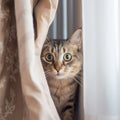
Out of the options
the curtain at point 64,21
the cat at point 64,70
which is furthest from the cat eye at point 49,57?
the curtain at point 64,21

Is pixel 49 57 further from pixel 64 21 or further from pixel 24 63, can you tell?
pixel 24 63

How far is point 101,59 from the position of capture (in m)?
0.80

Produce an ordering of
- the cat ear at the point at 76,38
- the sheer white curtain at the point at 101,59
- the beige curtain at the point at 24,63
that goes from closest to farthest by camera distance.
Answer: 1. the beige curtain at the point at 24,63
2. the sheer white curtain at the point at 101,59
3. the cat ear at the point at 76,38

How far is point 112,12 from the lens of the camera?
2.61ft

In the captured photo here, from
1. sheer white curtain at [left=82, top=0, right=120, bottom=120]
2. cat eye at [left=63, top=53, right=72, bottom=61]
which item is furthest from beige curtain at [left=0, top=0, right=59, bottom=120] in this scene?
cat eye at [left=63, top=53, right=72, bottom=61]

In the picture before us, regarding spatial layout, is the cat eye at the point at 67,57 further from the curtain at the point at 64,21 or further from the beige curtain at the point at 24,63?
the beige curtain at the point at 24,63

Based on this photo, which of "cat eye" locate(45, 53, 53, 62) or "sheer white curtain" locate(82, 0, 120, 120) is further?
"cat eye" locate(45, 53, 53, 62)

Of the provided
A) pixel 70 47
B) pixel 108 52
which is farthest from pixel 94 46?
pixel 70 47

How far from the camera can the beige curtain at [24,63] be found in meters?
0.65

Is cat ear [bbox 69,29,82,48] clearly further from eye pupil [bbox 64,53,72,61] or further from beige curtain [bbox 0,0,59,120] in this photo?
beige curtain [bbox 0,0,59,120]

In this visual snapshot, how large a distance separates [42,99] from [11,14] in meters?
0.27

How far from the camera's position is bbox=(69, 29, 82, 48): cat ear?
0.93 metres

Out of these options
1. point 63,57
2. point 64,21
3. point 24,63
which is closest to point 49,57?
point 63,57

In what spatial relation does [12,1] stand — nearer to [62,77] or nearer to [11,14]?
[11,14]
